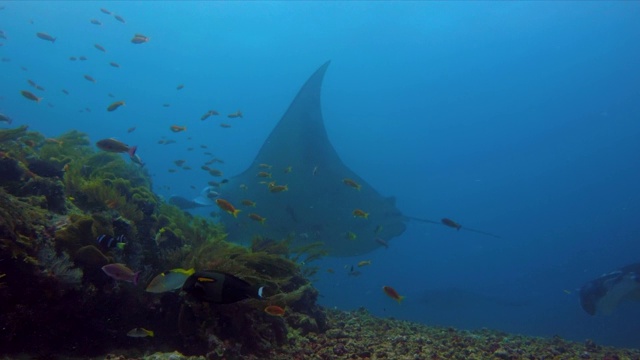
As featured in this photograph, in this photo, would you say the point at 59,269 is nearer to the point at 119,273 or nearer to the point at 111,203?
the point at 119,273

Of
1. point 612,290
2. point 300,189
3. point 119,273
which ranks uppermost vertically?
point 612,290

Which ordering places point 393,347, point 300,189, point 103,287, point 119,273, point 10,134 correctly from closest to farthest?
point 119,273 → point 103,287 → point 393,347 → point 10,134 → point 300,189

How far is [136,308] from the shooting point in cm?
412

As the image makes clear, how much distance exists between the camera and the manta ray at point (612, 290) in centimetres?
1138

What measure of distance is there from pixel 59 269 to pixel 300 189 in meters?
8.86

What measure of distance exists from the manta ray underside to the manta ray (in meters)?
7.17

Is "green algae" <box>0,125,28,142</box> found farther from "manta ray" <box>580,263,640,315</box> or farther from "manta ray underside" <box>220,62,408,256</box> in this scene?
"manta ray" <box>580,263,640,315</box>

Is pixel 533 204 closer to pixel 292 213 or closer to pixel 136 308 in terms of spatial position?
pixel 292 213

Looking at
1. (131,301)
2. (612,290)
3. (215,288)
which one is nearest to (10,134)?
(131,301)

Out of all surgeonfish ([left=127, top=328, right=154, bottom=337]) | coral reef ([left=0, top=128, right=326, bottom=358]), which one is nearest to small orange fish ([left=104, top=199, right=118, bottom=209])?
coral reef ([left=0, top=128, right=326, bottom=358])

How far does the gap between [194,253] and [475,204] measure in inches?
4908

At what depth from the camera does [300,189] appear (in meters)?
12.3

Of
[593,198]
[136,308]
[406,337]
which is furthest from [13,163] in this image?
[593,198]

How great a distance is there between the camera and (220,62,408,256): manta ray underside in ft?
38.8
